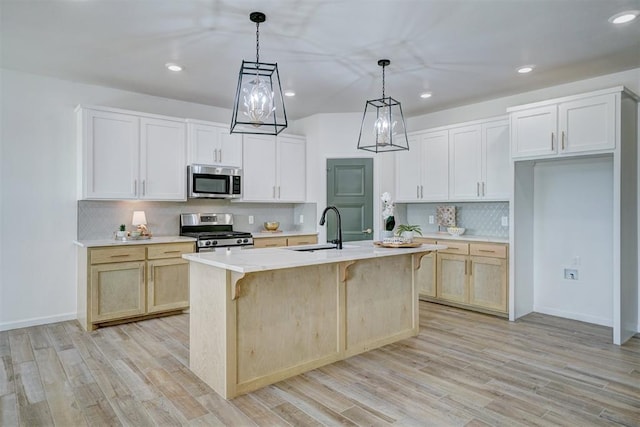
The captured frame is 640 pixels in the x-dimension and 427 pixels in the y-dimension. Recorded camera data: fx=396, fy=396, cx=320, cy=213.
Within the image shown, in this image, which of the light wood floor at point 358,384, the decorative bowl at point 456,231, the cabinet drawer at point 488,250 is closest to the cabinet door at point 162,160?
the light wood floor at point 358,384

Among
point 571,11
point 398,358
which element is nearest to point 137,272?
point 398,358

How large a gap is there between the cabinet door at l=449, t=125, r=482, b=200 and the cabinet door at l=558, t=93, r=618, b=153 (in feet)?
3.41

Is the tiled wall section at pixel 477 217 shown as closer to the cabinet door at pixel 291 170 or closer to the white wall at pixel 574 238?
the white wall at pixel 574 238

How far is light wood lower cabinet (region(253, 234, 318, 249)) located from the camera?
5.32 m

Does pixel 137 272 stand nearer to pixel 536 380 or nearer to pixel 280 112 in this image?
pixel 280 112

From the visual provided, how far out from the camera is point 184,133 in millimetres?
4918

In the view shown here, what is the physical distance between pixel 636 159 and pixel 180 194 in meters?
5.03

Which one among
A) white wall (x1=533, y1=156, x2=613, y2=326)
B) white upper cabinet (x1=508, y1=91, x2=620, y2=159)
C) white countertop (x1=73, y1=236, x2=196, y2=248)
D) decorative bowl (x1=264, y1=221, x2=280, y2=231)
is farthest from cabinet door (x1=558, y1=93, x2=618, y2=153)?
white countertop (x1=73, y1=236, x2=196, y2=248)

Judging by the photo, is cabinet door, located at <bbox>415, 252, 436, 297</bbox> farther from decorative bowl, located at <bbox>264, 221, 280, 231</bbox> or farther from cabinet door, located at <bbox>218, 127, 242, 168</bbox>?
cabinet door, located at <bbox>218, 127, 242, 168</bbox>

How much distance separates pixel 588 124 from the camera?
3865 mm

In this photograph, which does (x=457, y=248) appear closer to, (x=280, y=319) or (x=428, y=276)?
(x=428, y=276)

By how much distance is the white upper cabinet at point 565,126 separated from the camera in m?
3.76

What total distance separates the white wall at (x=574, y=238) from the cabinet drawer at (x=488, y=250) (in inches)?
24.4

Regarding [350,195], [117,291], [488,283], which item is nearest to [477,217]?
[488,283]
